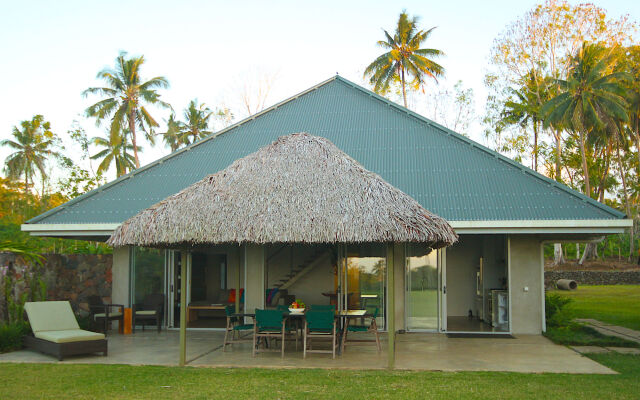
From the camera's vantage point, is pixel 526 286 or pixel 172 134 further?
pixel 172 134

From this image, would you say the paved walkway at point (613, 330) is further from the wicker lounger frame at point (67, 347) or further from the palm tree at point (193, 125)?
the palm tree at point (193, 125)

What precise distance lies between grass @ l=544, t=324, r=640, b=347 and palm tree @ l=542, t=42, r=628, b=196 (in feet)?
66.7

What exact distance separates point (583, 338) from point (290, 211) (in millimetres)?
7257

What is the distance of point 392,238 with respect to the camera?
9.12 meters

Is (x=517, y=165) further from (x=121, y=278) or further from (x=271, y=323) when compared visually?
(x=121, y=278)

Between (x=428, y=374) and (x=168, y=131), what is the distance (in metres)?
37.7

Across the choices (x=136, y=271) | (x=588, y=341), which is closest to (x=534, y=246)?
(x=588, y=341)

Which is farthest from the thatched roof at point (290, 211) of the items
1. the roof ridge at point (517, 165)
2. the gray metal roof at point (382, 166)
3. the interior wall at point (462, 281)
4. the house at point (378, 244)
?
the interior wall at point (462, 281)

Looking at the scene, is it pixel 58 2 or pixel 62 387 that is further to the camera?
pixel 58 2

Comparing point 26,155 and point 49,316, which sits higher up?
point 26,155

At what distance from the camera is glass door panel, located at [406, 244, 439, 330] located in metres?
14.1

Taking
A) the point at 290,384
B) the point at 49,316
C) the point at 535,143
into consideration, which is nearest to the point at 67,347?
the point at 49,316

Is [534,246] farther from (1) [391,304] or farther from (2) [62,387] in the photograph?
(2) [62,387]

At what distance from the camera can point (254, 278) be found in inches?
566
